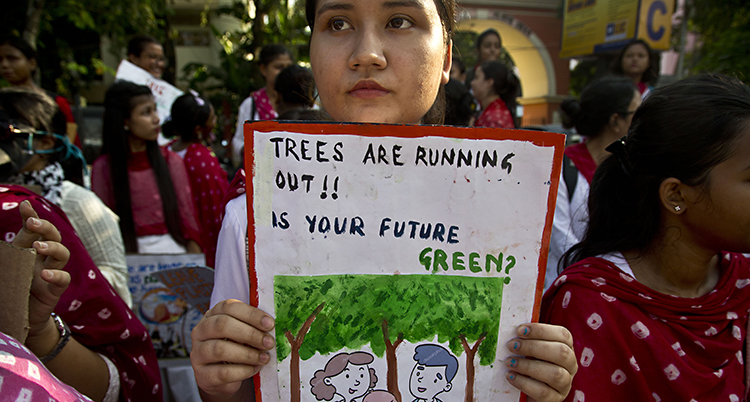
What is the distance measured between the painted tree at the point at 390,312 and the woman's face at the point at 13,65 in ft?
13.9

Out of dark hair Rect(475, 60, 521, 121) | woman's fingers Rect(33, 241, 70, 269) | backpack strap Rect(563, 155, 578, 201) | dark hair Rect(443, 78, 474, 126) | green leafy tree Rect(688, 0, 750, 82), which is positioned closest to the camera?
woman's fingers Rect(33, 241, 70, 269)

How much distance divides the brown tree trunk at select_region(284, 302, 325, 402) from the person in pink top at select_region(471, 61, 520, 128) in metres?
3.07

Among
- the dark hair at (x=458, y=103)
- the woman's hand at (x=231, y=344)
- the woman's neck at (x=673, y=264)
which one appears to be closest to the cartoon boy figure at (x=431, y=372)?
the woman's hand at (x=231, y=344)

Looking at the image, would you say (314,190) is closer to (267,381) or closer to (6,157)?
(267,381)

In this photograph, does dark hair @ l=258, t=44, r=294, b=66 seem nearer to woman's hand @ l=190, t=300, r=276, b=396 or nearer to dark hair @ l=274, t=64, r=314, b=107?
dark hair @ l=274, t=64, r=314, b=107

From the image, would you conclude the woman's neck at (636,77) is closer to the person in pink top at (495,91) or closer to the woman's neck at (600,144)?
the person in pink top at (495,91)

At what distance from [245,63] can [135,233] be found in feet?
20.6

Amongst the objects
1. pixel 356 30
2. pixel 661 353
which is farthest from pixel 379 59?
pixel 661 353

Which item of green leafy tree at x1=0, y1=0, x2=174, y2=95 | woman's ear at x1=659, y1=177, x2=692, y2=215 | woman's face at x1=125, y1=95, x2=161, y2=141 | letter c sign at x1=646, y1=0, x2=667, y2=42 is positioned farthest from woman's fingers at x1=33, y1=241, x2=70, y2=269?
letter c sign at x1=646, y1=0, x2=667, y2=42

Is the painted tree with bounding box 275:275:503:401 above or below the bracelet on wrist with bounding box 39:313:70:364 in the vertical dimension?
above

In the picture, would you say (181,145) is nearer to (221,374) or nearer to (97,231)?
(97,231)

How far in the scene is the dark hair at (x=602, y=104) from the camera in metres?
2.57

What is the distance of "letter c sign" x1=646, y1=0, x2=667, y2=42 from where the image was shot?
1384 cm

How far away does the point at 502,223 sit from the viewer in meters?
0.83
